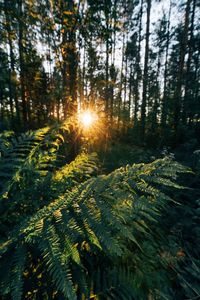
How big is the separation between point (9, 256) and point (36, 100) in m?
6.92

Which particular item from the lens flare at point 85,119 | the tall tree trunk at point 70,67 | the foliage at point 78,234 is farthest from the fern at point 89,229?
the tall tree trunk at point 70,67

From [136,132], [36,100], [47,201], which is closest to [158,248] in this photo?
[47,201]

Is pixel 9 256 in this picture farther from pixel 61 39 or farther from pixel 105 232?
pixel 61 39

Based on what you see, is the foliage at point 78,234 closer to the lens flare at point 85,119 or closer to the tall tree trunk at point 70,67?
the lens flare at point 85,119

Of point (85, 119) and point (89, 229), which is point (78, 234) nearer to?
point (89, 229)

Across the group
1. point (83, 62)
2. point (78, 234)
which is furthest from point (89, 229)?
point (83, 62)

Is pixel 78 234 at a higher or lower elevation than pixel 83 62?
lower

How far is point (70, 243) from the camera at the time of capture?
72 cm

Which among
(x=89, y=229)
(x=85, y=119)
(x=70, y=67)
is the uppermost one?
(x=70, y=67)

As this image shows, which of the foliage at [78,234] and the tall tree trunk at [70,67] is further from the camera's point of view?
the tall tree trunk at [70,67]

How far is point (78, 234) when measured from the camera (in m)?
0.73

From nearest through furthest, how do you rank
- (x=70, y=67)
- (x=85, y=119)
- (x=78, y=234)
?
(x=78, y=234)
(x=85, y=119)
(x=70, y=67)

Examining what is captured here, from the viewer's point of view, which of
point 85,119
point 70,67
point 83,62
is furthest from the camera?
point 83,62

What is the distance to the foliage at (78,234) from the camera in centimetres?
72
